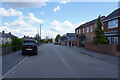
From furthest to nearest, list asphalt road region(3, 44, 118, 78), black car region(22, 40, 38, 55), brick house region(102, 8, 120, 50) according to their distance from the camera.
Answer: brick house region(102, 8, 120, 50), black car region(22, 40, 38, 55), asphalt road region(3, 44, 118, 78)

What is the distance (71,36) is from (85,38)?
3056 centimetres

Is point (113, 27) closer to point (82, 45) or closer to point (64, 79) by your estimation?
point (82, 45)

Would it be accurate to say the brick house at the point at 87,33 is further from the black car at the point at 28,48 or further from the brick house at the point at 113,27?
the black car at the point at 28,48

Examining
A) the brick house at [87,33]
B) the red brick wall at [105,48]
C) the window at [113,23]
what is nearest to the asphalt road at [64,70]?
the red brick wall at [105,48]

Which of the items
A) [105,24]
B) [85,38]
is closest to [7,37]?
[85,38]

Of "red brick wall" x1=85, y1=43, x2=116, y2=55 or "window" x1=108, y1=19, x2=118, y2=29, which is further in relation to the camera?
"window" x1=108, y1=19, x2=118, y2=29

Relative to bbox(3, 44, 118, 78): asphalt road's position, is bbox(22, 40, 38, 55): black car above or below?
above

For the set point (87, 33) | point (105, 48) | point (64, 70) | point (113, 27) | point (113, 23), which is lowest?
point (64, 70)

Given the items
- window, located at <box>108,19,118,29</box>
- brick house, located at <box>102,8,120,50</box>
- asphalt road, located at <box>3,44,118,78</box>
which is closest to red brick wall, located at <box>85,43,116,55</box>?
brick house, located at <box>102,8,120,50</box>

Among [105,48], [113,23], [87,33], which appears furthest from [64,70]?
[87,33]

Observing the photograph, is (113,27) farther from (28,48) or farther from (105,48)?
(28,48)

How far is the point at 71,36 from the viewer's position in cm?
6638

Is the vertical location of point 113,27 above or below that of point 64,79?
above

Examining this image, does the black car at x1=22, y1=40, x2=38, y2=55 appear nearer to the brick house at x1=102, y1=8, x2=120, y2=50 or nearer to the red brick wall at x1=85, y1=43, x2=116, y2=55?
the red brick wall at x1=85, y1=43, x2=116, y2=55
